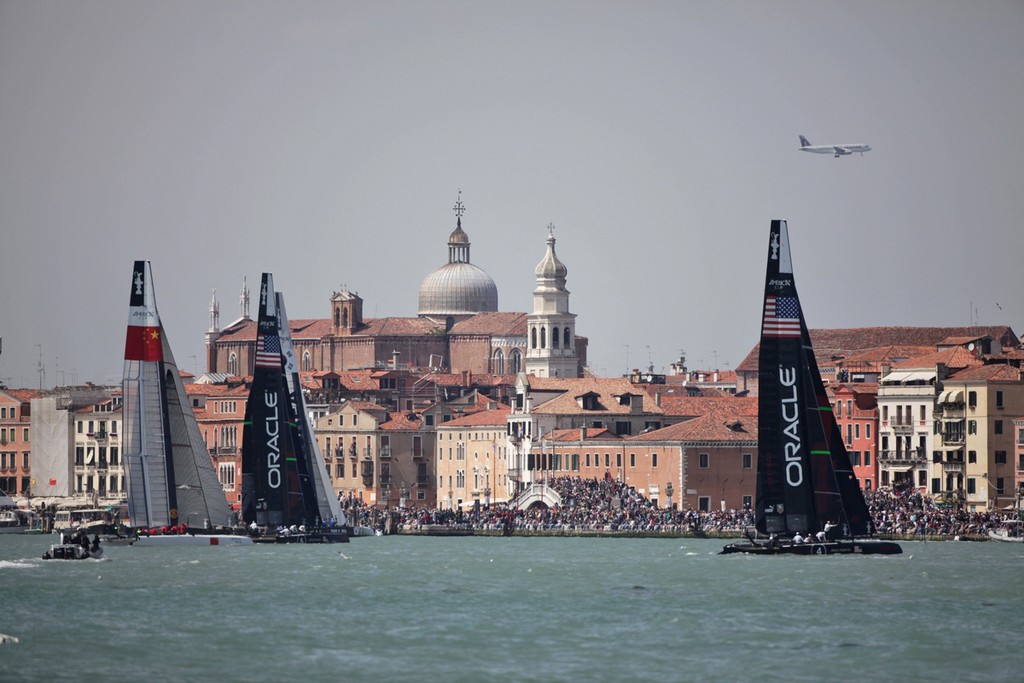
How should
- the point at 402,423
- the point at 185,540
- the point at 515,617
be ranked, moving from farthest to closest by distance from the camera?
the point at 402,423 → the point at 185,540 → the point at 515,617

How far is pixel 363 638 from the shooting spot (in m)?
54.2

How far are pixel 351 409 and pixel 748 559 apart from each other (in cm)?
5211

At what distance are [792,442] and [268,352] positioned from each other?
73.6ft

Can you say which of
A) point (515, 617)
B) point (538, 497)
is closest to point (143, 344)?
point (515, 617)

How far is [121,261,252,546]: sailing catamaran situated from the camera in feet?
257

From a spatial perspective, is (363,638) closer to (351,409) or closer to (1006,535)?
(1006,535)

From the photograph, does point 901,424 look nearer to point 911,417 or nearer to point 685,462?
point 911,417

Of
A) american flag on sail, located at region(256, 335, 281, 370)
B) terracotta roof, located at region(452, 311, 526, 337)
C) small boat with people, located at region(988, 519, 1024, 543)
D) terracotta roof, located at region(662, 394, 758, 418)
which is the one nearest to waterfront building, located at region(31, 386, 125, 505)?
terracotta roof, located at region(662, 394, 758, 418)

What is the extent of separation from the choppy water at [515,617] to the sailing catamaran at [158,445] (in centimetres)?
102

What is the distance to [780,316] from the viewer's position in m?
67.8

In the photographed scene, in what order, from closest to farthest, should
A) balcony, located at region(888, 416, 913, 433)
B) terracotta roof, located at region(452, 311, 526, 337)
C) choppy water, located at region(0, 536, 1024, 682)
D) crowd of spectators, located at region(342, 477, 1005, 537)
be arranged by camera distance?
1. choppy water, located at region(0, 536, 1024, 682)
2. crowd of spectators, located at region(342, 477, 1005, 537)
3. balcony, located at region(888, 416, 913, 433)
4. terracotta roof, located at region(452, 311, 526, 337)

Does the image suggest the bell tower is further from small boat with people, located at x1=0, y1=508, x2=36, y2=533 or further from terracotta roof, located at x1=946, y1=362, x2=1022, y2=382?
terracotta roof, located at x1=946, y1=362, x2=1022, y2=382

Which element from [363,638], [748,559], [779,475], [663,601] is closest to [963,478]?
[748,559]

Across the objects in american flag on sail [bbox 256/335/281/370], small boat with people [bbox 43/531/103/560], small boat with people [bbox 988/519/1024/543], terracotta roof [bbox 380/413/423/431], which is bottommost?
small boat with people [bbox 43/531/103/560]
